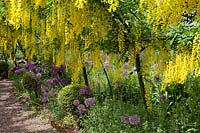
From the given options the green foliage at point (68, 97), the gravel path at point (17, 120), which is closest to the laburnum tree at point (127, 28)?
the green foliage at point (68, 97)

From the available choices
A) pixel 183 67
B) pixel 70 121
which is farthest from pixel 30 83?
pixel 183 67

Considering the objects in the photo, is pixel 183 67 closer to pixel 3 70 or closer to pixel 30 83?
pixel 30 83

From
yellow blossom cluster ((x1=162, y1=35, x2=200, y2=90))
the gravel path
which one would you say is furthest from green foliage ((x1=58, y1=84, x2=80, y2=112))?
yellow blossom cluster ((x1=162, y1=35, x2=200, y2=90))

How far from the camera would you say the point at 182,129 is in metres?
4.75

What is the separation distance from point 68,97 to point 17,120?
1.91m

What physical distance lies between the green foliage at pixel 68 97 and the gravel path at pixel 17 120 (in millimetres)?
480

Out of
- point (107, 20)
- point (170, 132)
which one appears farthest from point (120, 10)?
point (170, 132)

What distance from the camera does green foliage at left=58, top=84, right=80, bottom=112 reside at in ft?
21.7

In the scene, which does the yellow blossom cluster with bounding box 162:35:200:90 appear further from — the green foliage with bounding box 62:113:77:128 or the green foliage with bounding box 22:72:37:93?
the green foliage with bounding box 22:72:37:93

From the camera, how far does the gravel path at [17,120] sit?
283 inches

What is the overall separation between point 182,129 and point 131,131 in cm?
66

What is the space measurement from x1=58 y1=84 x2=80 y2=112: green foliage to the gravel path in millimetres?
480

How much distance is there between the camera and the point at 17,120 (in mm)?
8078

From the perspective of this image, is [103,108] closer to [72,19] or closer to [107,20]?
[107,20]
